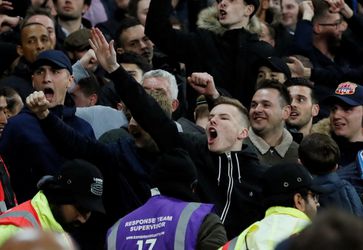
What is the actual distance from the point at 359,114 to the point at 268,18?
4.50 m

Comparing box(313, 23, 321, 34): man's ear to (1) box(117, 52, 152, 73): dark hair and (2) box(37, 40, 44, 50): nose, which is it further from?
(2) box(37, 40, 44, 50): nose

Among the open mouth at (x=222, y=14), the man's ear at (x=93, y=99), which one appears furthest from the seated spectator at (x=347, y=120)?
the man's ear at (x=93, y=99)

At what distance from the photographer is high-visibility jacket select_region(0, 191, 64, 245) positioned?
554cm

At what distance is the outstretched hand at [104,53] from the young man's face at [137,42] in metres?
3.67

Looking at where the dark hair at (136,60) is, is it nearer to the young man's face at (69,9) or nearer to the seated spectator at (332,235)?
the young man's face at (69,9)

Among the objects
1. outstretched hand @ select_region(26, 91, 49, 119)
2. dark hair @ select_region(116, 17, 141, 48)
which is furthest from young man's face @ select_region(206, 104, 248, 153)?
dark hair @ select_region(116, 17, 141, 48)

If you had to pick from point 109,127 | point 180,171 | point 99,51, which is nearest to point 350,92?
point 109,127

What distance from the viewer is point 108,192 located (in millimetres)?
7348

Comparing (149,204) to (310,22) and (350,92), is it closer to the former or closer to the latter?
(350,92)

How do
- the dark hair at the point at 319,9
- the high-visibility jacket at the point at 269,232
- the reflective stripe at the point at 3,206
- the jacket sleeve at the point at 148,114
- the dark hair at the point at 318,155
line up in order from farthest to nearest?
the dark hair at the point at 319,9
the dark hair at the point at 318,155
the jacket sleeve at the point at 148,114
the reflective stripe at the point at 3,206
the high-visibility jacket at the point at 269,232

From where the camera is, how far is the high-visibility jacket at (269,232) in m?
5.04

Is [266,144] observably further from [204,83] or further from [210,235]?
[210,235]

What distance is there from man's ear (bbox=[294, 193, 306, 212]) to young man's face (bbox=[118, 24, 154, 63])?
561 centimetres

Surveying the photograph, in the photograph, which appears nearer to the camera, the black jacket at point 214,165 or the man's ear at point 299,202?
the man's ear at point 299,202
